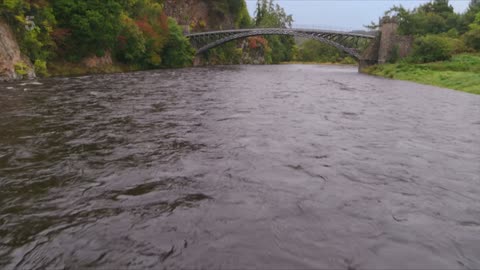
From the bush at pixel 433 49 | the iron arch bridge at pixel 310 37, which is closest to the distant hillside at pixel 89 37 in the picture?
the iron arch bridge at pixel 310 37

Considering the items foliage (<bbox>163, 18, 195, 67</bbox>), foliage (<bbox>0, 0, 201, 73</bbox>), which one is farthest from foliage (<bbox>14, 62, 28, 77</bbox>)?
foliage (<bbox>163, 18, 195, 67</bbox>)

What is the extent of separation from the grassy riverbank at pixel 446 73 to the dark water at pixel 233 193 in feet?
64.2

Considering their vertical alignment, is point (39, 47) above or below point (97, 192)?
above

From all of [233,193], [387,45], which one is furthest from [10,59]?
[387,45]

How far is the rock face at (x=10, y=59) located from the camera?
2530 cm

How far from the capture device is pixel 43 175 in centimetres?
750

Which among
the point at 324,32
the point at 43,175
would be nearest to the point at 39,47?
the point at 43,175

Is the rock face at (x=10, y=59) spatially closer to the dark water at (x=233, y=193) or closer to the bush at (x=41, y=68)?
the bush at (x=41, y=68)

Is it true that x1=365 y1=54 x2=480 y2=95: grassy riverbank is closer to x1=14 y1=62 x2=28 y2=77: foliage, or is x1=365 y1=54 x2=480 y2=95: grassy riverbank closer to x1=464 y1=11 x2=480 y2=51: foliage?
x1=464 y1=11 x2=480 y2=51: foliage

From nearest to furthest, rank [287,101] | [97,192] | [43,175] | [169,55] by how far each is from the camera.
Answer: [97,192]
[43,175]
[287,101]
[169,55]

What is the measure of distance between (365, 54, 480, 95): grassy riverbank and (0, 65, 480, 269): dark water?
19560 mm

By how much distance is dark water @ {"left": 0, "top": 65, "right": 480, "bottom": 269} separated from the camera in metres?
→ 5.06

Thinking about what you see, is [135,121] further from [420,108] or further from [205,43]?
[205,43]

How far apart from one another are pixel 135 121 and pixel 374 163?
27.2 ft
